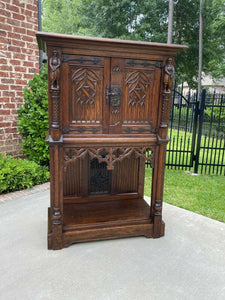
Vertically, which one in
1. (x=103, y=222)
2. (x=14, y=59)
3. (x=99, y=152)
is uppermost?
(x=14, y=59)

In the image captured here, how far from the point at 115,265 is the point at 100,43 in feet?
6.18

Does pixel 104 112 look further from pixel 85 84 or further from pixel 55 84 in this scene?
pixel 55 84

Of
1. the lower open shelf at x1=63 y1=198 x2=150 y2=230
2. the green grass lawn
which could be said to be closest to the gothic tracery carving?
the lower open shelf at x1=63 y1=198 x2=150 y2=230

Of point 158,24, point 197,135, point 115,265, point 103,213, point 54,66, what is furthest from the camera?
point 158,24

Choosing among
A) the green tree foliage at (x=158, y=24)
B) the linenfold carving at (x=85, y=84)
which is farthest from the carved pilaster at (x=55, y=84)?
the green tree foliage at (x=158, y=24)

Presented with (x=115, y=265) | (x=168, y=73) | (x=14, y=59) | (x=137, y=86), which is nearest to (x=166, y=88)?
(x=168, y=73)

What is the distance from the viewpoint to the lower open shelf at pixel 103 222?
2266mm

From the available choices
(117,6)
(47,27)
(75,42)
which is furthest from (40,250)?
(47,27)

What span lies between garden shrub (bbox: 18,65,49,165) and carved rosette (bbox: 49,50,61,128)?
1.99 m

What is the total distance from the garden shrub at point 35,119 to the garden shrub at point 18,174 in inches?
9.8

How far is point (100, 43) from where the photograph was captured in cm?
192

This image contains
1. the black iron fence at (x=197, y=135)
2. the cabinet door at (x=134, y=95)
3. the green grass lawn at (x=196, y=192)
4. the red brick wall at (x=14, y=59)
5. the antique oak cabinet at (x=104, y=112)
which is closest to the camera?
the antique oak cabinet at (x=104, y=112)

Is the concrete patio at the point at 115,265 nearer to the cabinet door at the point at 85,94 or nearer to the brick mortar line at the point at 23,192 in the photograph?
the brick mortar line at the point at 23,192

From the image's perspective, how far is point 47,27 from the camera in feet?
69.8
